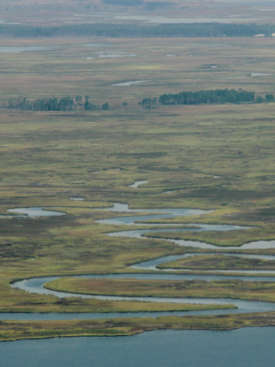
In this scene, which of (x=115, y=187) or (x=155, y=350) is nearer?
(x=155, y=350)

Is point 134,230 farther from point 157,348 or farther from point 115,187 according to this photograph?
point 157,348

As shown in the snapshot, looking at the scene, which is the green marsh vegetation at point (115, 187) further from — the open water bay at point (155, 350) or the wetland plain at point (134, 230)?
the open water bay at point (155, 350)

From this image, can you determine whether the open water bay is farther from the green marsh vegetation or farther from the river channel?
the green marsh vegetation

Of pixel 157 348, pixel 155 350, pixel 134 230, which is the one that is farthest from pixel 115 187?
pixel 155 350

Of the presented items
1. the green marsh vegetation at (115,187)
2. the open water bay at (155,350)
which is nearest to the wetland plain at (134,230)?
the green marsh vegetation at (115,187)

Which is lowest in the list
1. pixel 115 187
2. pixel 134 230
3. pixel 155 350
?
pixel 115 187

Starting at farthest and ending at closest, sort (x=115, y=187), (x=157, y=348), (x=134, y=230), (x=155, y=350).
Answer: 1. (x=115, y=187)
2. (x=134, y=230)
3. (x=157, y=348)
4. (x=155, y=350)

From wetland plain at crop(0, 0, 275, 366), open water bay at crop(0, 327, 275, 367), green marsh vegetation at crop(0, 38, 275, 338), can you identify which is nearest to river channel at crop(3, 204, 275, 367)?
open water bay at crop(0, 327, 275, 367)

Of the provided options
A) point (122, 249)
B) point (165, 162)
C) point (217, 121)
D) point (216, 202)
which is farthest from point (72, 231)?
point (217, 121)

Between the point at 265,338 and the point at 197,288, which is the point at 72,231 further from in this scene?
Answer: the point at 265,338

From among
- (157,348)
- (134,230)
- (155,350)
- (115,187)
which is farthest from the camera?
(115,187)

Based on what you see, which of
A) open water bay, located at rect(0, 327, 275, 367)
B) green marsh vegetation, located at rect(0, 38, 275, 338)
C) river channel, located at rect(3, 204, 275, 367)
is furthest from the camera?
green marsh vegetation, located at rect(0, 38, 275, 338)
